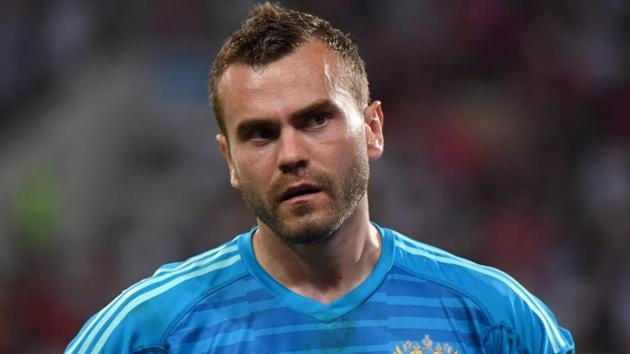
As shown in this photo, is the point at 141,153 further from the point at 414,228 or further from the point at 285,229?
the point at 285,229

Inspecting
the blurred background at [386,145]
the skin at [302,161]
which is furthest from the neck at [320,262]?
the blurred background at [386,145]

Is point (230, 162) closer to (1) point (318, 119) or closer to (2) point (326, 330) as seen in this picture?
(1) point (318, 119)

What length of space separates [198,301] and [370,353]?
1.46ft

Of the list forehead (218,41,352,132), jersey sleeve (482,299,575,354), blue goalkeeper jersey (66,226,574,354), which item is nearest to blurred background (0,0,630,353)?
jersey sleeve (482,299,575,354)

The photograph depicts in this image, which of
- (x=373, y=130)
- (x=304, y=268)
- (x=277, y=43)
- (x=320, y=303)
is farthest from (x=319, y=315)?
(x=277, y=43)

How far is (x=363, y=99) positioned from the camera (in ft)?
8.96

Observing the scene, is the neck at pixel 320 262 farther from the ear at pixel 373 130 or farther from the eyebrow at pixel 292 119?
the eyebrow at pixel 292 119

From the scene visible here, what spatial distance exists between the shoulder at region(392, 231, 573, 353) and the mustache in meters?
0.38

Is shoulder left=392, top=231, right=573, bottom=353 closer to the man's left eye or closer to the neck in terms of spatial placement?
the neck

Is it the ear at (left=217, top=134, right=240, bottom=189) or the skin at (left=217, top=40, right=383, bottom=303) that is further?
the ear at (left=217, top=134, right=240, bottom=189)

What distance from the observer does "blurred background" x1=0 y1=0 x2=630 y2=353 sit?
675 centimetres

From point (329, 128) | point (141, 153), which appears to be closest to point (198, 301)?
point (329, 128)

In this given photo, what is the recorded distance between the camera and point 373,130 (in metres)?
2.80

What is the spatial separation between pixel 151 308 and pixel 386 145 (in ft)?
16.0
